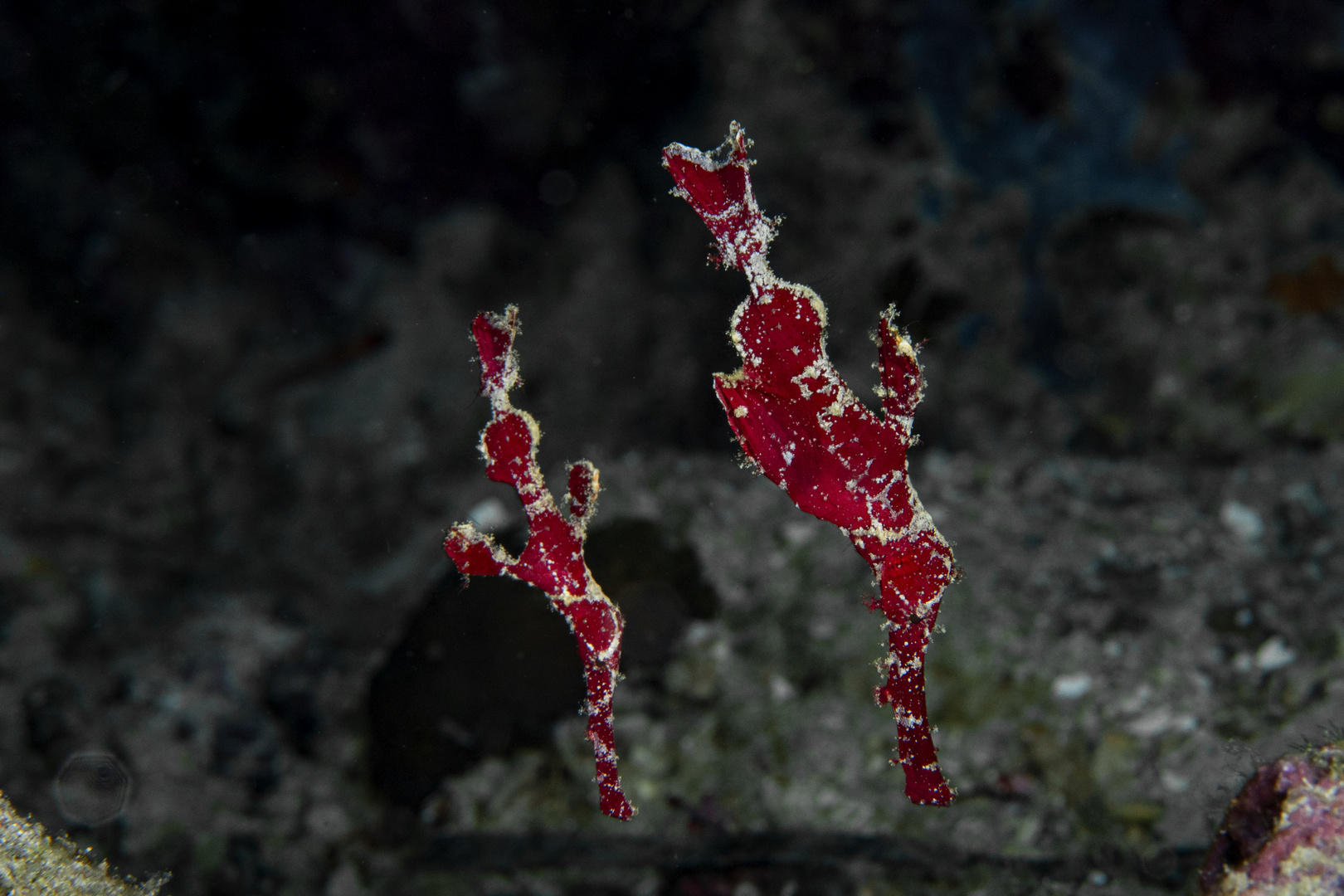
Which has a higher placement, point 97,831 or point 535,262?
point 535,262

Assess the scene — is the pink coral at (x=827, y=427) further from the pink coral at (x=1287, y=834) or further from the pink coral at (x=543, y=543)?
the pink coral at (x=1287, y=834)

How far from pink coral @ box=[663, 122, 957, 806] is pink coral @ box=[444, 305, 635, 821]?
1.62ft

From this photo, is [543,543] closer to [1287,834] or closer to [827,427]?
[827,427]

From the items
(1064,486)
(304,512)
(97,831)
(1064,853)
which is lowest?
(97,831)

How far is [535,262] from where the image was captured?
167 inches

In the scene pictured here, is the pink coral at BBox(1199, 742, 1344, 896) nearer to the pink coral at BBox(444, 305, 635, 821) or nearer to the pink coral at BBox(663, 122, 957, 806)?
the pink coral at BBox(663, 122, 957, 806)

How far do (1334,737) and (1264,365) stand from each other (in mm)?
3466

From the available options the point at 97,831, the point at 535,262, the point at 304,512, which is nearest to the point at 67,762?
the point at 97,831

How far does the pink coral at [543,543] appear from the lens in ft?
5.46

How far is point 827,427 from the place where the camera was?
1.49 meters

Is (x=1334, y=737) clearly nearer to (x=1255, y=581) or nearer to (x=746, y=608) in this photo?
(x=1255, y=581)

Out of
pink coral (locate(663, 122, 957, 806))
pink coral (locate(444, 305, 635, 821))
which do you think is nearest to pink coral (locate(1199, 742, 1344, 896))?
pink coral (locate(663, 122, 957, 806))

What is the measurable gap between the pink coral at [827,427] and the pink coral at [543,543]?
0.49 metres

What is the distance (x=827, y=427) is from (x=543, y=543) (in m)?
0.72
